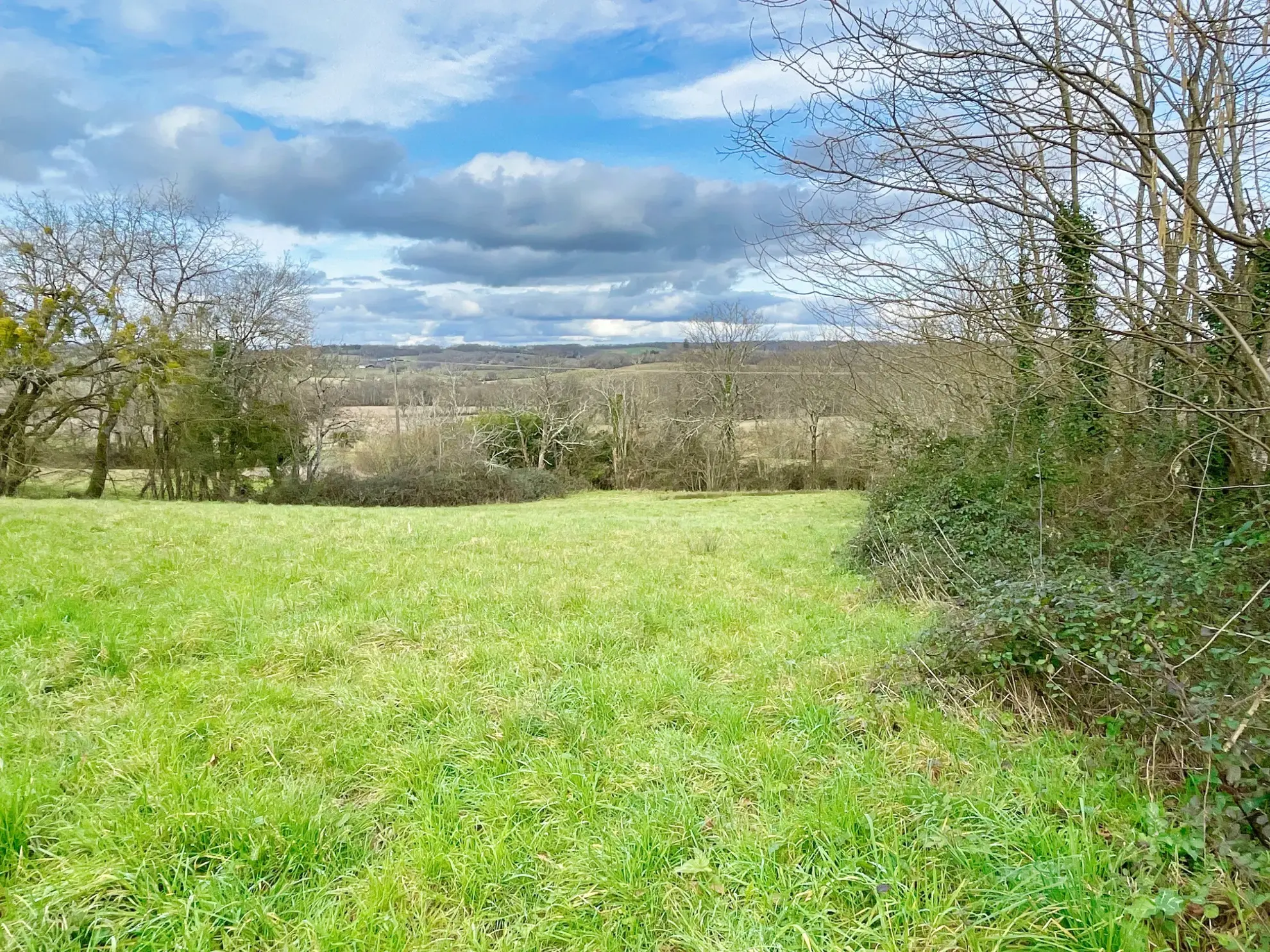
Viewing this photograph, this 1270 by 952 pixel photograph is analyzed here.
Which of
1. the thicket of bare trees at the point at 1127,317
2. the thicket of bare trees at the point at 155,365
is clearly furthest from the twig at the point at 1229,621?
the thicket of bare trees at the point at 155,365

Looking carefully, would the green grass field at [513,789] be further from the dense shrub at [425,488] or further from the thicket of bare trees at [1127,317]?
the dense shrub at [425,488]

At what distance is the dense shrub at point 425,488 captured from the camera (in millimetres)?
23609

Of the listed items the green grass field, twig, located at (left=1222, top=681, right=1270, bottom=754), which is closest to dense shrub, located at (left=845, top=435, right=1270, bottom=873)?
twig, located at (left=1222, top=681, right=1270, bottom=754)

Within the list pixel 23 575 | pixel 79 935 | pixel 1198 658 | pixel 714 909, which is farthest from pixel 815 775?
pixel 23 575

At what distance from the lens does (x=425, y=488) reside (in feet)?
84.2

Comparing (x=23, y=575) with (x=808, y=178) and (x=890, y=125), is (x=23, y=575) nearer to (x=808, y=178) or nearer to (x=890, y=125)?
(x=808, y=178)

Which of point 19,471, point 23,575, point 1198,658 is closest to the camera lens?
point 1198,658

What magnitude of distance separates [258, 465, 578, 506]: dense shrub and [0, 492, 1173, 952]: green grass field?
66.0ft

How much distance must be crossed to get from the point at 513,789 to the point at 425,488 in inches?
961

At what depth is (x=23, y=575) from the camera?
5250 millimetres

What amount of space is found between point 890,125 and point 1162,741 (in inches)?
125

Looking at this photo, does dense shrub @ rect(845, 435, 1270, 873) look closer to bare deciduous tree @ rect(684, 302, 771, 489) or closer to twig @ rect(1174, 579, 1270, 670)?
twig @ rect(1174, 579, 1270, 670)

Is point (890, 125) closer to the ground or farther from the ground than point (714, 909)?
farther from the ground

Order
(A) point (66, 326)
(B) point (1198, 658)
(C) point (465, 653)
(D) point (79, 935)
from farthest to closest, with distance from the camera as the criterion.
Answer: (A) point (66, 326) < (C) point (465, 653) < (B) point (1198, 658) < (D) point (79, 935)
